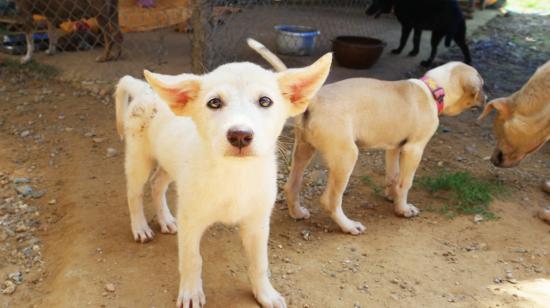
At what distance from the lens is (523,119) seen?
4.50 m

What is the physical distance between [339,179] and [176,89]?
1.71 m

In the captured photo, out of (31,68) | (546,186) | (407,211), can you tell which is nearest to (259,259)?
(407,211)

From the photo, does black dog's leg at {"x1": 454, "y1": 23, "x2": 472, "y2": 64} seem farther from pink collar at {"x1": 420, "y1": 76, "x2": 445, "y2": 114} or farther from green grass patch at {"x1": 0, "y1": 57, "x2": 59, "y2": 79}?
green grass patch at {"x1": 0, "y1": 57, "x2": 59, "y2": 79}

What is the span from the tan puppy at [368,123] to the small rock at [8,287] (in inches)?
81.6

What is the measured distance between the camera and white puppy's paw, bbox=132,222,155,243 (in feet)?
11.6

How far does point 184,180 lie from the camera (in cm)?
270

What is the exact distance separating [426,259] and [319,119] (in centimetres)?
130

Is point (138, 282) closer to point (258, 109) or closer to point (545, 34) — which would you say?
point (258, 109)

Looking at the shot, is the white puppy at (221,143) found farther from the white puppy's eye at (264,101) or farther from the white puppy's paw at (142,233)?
the white puppy's paw at (142,233)

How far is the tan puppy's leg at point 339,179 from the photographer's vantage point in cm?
362

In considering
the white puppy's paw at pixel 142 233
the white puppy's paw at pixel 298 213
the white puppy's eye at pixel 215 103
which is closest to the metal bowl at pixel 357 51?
the white puppy's paw at pixel 298 213

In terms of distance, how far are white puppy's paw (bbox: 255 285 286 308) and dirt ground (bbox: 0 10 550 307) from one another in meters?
0.08

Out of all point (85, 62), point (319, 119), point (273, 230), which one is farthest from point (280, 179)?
point (85, 62)

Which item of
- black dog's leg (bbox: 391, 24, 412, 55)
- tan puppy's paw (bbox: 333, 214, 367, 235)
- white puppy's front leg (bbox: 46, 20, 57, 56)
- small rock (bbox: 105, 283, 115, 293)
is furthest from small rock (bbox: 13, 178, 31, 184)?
black dog's leg (bbox: 391, 24, 412, 55)
